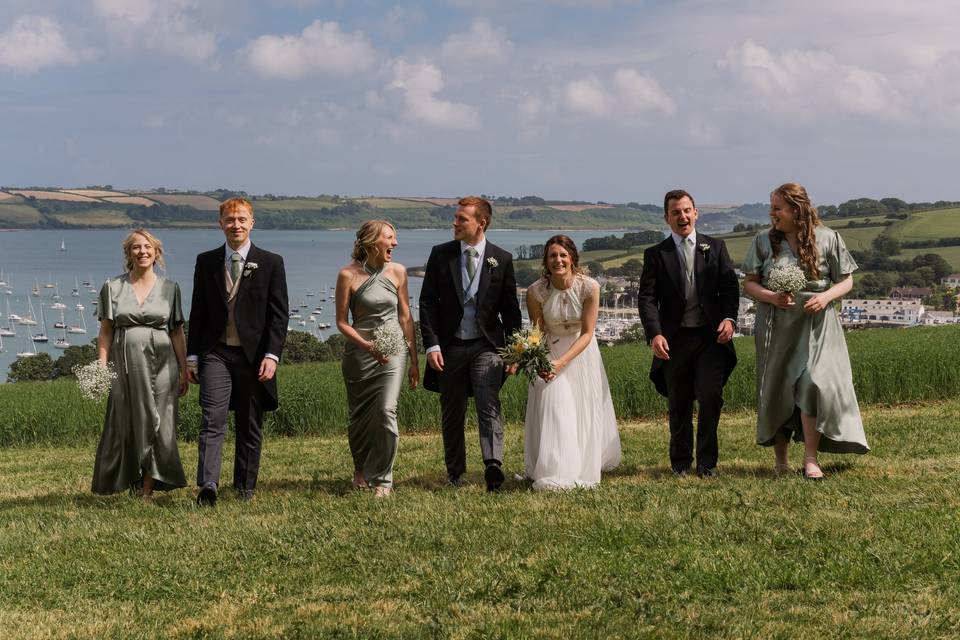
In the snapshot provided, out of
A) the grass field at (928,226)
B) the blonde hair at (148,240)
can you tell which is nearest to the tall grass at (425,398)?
the blonde hair at (148,240)

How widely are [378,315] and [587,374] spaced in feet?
6.29

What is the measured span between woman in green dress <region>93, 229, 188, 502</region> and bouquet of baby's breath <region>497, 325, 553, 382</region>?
2.89 metres

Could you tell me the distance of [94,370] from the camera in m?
9.65

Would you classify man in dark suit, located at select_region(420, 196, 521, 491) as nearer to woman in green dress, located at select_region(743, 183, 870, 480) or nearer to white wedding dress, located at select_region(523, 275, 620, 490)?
white wedding dress, located at select_region(523, 275, 620, 490)

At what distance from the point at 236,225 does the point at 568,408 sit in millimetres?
3254

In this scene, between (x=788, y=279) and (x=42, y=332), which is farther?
(x=42, y=332)

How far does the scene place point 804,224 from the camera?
9664mm

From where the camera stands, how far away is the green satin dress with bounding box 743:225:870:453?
9609 mm

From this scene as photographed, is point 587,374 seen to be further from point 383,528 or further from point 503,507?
point 383,528

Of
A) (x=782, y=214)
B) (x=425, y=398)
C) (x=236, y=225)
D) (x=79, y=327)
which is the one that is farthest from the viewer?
(x=79, y=327)

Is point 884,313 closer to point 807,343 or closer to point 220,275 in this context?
point 807,343

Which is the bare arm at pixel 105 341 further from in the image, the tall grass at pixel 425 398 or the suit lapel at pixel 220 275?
the tall grass at pixel 425 398

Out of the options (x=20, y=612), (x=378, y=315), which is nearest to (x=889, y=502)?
(x=378, y=315)

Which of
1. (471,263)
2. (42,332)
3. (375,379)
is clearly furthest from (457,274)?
(42,332)
